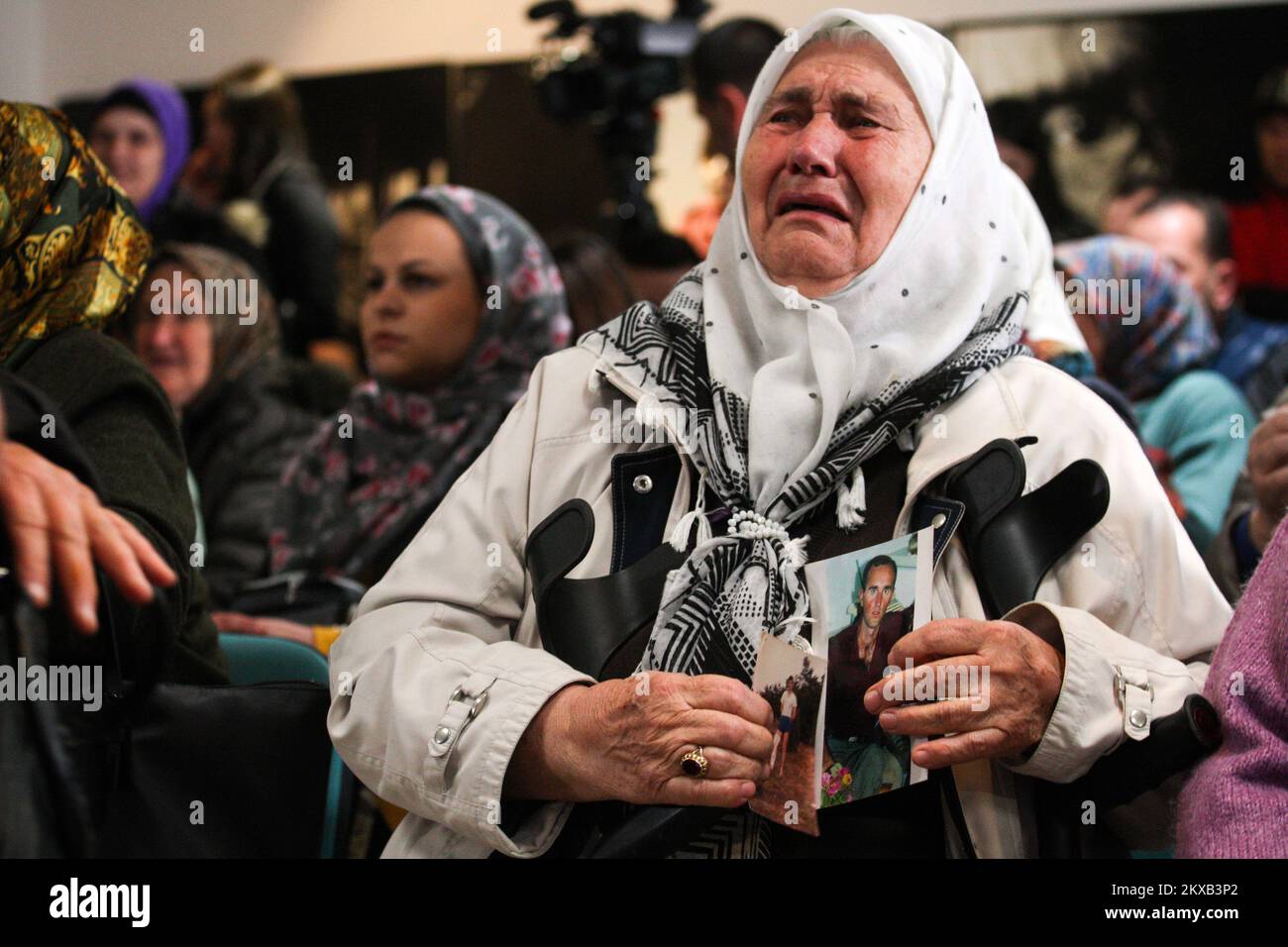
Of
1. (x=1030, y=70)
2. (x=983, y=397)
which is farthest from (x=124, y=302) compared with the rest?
(x=1030, y=70)

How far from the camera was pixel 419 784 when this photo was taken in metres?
1.51

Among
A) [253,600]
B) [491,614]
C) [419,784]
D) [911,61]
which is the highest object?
[911,61]

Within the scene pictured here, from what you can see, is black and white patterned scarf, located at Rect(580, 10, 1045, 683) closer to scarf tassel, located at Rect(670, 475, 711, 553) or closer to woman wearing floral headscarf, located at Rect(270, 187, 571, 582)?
scarf tassel, located at Rect(670, 475, 711, 553)

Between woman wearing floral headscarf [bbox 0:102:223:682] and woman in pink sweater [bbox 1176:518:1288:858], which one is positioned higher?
woman wearing floral headscarf [bbox 0:102:223:682]

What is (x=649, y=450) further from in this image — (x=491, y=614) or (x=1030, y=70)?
(x=1030, y=70)

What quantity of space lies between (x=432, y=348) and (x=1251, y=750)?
1.82 metres

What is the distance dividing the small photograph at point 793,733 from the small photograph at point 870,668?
1 cm

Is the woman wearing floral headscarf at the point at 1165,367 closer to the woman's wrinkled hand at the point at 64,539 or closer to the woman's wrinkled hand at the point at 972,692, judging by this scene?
the woman's wrinkled hand at the point at 972,692

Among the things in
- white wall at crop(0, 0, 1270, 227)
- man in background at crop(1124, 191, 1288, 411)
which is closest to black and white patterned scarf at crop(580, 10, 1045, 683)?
man in background at crop(1124, 191, 1288, 411)

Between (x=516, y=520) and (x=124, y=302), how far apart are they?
2.08 ft

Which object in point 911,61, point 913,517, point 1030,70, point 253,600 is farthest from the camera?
point 1030,70

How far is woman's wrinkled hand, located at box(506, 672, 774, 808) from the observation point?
1.42m

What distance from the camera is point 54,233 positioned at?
5.70 ft

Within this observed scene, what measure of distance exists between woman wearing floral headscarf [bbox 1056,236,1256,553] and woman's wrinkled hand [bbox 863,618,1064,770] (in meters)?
1.53
